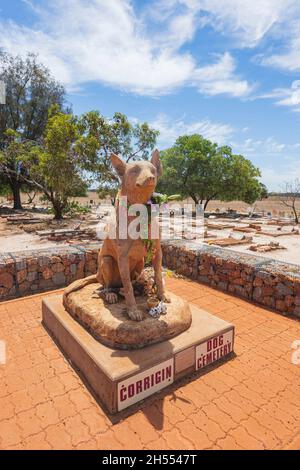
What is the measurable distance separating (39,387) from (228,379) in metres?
2.21

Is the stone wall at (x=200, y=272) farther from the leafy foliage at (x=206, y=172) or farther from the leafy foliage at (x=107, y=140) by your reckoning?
the leafy foliage at (x=206, y=172)

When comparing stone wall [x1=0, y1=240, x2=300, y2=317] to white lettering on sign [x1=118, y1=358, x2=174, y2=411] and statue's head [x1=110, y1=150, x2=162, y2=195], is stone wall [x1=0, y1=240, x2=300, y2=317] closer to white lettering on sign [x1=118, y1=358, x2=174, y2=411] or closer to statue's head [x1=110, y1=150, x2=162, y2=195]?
white lettering on sign [x1=118, y1=358, x2=174, y2=411]

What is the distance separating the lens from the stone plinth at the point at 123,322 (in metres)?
3.20

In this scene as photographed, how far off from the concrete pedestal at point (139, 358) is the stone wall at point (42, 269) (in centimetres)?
230

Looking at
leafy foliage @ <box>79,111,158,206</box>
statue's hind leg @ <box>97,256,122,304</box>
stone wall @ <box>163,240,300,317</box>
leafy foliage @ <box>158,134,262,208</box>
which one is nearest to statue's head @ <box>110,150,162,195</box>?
statue's hind leg @ <box>97,256,122,304</box>

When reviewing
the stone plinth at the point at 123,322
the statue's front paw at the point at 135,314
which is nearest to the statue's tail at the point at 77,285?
the stone plinth at the point at 123,322

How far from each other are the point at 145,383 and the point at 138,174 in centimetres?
229

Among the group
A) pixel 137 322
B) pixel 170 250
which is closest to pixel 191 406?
pixel 137 322

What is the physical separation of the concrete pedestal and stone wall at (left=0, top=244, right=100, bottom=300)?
2305mm

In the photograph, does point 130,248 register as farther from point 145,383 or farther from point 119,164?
point 145,383

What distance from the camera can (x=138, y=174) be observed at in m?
3.16

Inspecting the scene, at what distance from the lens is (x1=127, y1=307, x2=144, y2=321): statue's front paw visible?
3.36 metres

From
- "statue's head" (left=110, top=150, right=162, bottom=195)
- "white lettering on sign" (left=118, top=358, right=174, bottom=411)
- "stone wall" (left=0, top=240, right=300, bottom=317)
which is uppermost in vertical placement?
"statue's head" (left=110, top=150, right=162, bottom=195)

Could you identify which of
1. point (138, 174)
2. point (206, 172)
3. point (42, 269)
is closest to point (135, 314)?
point (138, 174)
